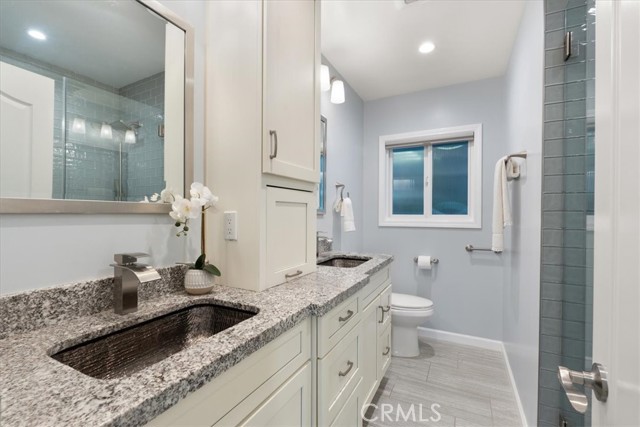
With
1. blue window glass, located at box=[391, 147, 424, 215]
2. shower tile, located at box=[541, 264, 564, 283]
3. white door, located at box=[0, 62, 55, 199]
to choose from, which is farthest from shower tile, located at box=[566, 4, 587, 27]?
white door, located at box=[0, 62, 55, 199]

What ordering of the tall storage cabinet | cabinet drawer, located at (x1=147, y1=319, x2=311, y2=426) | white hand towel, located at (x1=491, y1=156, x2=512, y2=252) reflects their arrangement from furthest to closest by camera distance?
white hand towel, located at (x1=491, y1=156, x2=512, y2=252)
the tall storage cabinet
cabinet drawer, located at (x1=147, y1=319, x2=311, y2=426)

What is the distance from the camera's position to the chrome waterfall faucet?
0.86m

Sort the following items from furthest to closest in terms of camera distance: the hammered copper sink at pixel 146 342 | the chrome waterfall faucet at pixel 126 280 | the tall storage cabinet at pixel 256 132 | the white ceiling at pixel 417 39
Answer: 1. the white ceiling at pixel 417 39
2. the tall storage cabinet at pixel 256 132
3. the chrome waterfall faucet at pixel 126 280
4. the hammered copper sink at pixel 146 342

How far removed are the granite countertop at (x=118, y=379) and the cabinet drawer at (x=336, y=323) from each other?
7 centimetres

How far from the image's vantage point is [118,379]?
522 millimetres

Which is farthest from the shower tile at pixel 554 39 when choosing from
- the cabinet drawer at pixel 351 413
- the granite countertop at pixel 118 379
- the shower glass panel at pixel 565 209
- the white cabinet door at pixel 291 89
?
the cabinet drawer at pixel 351 413

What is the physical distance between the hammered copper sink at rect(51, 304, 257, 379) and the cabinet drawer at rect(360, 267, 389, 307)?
0.73 meters

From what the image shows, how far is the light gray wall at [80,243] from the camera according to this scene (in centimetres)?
75

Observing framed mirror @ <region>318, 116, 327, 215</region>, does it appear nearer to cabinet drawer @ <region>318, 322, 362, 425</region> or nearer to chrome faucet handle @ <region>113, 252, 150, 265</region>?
cabinet drawer @ <region>318, 322, 362, 425</region>

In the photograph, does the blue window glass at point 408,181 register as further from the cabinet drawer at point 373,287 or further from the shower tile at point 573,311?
the shower tile at point 573,311

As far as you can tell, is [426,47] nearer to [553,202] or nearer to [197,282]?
[553,202]

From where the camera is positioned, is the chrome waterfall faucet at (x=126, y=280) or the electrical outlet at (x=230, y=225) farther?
the electrical outlet at (x=230, y=225)

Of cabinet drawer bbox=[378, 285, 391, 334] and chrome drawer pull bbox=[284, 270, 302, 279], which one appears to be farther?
cabinet drawer bbox=[378, 285, 391, 334]

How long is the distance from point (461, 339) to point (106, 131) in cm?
313
